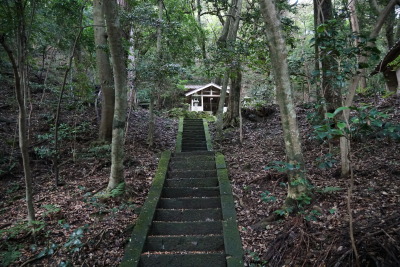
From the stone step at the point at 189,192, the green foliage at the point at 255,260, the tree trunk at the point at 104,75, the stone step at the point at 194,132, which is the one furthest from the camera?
the stone step at the point at 194,132

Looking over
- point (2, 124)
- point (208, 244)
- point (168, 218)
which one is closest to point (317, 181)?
point (208, 244)

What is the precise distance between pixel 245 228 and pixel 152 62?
6.92 m

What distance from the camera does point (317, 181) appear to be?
16.9ft

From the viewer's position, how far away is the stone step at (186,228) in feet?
14.8

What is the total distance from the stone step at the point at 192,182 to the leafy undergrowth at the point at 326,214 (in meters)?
0.56

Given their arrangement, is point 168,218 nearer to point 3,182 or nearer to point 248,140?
point 3,182

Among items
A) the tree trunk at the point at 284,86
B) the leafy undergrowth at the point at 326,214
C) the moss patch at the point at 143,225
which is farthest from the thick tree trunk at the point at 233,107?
the tree trunk at the point at 284,86

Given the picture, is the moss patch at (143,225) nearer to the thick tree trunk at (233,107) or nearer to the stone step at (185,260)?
the stone step at (185,260)

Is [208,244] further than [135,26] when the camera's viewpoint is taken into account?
No

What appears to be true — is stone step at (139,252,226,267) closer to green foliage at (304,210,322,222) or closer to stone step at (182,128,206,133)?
green foliage at (304,210,322,222)

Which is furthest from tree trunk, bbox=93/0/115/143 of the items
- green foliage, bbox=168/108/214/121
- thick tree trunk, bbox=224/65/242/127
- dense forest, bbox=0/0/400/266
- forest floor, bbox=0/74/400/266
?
green foliage, bbox=168/108/214/121

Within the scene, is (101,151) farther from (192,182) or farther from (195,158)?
(192,182)

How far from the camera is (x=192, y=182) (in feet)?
20.1

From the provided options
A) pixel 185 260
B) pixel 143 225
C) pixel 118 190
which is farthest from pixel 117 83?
pixel 185 260
